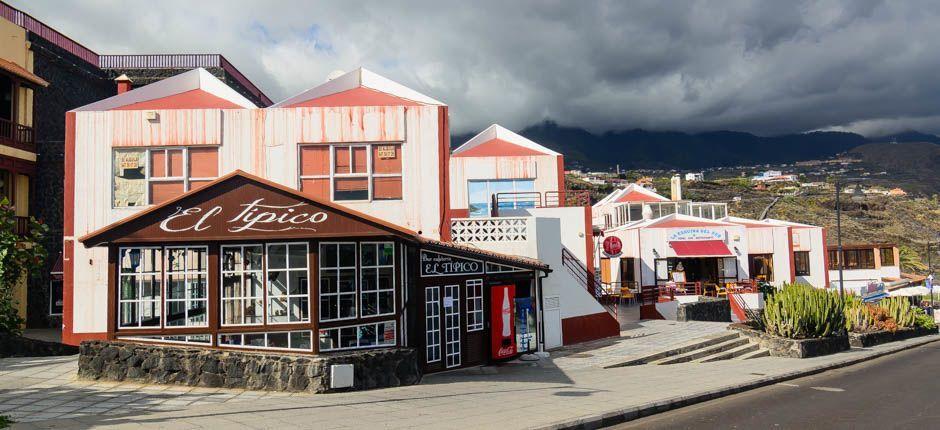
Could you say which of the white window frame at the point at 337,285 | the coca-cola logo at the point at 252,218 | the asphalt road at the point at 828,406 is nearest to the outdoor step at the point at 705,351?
the asphalt road at the point at 828,406

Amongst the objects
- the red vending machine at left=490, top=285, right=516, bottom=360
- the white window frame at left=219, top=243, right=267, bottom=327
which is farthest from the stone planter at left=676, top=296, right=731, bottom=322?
the white window frame at left=219, top=243, right=267, bottom=327

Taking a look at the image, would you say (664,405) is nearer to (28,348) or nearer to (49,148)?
(28,348)

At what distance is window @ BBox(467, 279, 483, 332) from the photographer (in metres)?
14.4

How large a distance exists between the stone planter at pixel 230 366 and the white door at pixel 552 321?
6032 mm

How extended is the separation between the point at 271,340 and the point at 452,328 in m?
4.15

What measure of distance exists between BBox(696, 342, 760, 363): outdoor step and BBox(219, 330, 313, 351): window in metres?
10.8

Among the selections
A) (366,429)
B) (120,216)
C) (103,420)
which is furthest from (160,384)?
(120,216)

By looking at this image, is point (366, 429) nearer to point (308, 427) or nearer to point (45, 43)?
point (308, 427)

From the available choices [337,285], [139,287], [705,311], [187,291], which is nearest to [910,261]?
[705,311]

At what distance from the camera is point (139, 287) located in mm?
11953

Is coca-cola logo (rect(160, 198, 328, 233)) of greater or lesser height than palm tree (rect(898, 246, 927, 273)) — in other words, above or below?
above

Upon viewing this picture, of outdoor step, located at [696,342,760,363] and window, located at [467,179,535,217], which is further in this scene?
window, located at [467,179,535,217]

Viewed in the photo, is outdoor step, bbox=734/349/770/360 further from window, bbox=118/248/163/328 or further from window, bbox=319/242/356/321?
window, bbox=118/248/163/328

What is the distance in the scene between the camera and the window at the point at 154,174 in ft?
54.9
